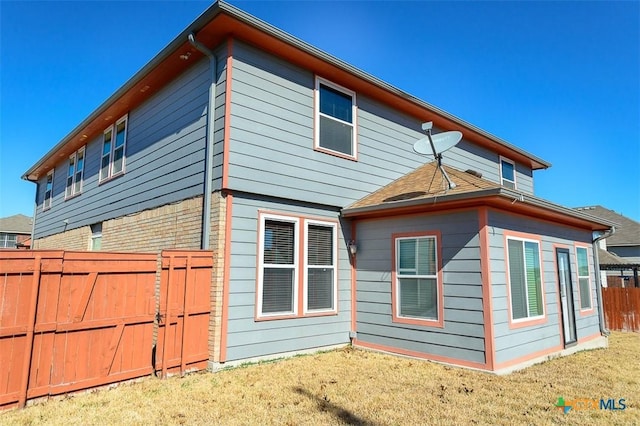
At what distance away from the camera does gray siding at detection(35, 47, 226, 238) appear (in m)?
6.77

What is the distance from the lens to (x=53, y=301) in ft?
14.7

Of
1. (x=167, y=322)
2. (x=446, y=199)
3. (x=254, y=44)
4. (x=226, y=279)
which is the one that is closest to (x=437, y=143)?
(x=446, y=199)

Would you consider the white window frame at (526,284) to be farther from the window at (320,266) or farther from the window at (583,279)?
the window at (320,266)

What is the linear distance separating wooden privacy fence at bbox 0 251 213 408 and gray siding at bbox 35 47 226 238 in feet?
5.99

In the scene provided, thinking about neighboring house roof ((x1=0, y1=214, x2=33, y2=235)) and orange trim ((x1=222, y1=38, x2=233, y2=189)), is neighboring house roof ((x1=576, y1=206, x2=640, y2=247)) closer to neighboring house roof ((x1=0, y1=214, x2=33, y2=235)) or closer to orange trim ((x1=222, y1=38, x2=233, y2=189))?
orange trim ((x1=222, y1=38, x2=233, y2=189))

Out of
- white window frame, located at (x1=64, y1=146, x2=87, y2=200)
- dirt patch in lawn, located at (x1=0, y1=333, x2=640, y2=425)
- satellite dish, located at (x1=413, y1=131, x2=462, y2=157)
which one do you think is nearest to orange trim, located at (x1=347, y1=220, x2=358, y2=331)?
dirt patch in lawn, located at (x1=0, y1=333, x2=640, y2=425)

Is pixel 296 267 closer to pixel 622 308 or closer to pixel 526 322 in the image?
pixel 526 322

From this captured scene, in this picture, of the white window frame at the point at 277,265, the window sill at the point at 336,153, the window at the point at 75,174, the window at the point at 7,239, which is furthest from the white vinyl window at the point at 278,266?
the window at the point at 7,239

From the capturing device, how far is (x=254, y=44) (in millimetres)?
6625

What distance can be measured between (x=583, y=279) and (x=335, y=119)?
724cm

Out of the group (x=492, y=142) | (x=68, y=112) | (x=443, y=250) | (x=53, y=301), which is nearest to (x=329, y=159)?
(x=443, y=250)

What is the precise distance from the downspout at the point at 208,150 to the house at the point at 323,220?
4cm

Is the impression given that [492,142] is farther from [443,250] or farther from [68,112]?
[68,112]

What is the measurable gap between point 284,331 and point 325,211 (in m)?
2.49
